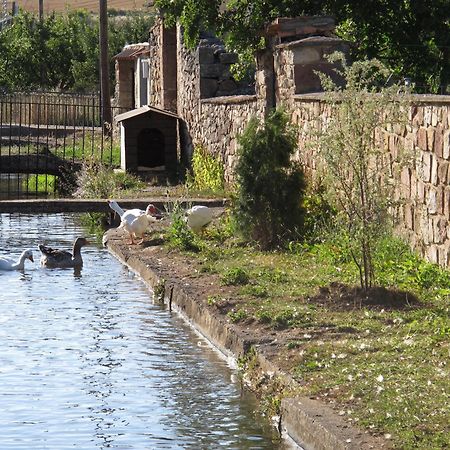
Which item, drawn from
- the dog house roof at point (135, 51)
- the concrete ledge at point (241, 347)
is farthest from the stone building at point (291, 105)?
the dog house roof at point (135, 51)

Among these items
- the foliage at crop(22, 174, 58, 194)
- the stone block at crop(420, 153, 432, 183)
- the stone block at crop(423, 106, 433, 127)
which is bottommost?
the foliage at crop(22, 174, 58, 194)

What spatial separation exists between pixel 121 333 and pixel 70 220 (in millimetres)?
10083

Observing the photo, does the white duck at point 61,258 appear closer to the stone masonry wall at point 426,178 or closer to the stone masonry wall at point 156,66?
the stone masonry wall at point 426,178

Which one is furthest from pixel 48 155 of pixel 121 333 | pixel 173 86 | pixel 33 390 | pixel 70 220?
pixel 33 390

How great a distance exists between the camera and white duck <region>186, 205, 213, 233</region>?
1481 centimetres

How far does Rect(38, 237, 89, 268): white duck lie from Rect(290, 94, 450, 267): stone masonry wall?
4.01 meters

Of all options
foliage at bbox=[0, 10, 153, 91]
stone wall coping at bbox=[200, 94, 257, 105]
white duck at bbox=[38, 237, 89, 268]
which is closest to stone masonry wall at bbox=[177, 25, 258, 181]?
stone wall coping at bbox=[200, 94, 257, 105]

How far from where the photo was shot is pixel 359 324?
9.37 metres

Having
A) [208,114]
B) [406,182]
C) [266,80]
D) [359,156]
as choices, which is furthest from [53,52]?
[359,156]

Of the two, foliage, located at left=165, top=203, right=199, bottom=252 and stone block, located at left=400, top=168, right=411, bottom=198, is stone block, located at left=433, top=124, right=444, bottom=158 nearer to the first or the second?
stone block, located at left=400, top=168, right=411, bottom=198

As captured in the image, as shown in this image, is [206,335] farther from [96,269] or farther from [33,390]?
[96,269]

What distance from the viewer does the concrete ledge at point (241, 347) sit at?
22.5ft

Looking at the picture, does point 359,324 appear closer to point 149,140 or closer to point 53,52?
point 149,140

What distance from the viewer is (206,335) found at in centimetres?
1064
